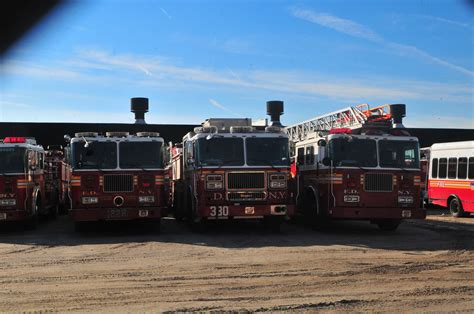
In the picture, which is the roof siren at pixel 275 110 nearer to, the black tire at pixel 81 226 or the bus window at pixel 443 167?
the bus window at pixel 443 167

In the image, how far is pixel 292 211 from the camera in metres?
13.3

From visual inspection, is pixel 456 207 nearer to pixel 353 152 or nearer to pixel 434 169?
pixel 434 169

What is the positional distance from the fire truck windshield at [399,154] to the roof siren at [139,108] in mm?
20431

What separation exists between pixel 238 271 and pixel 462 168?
516 inches

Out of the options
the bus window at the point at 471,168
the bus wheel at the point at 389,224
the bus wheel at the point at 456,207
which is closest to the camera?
the bus wheel at the point at 389,224

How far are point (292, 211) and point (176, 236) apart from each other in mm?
3019

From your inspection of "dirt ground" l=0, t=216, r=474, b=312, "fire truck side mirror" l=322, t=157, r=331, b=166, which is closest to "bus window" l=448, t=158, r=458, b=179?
"dirt ground" l=0, t=216, r=474, b=312

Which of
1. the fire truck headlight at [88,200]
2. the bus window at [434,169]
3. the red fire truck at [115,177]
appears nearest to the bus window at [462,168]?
the bus window at [434,169]

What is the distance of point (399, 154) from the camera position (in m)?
13.6

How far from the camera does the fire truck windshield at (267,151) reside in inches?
523

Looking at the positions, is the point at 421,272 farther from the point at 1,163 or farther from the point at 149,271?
the point at 1,163

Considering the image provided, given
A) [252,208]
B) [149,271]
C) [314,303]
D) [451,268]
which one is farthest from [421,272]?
[252,208]

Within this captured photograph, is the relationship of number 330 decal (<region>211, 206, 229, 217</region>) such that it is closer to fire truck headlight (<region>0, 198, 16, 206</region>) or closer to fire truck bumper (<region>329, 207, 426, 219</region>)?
fire truck bumper (<region>329, 207, 426, 219</region>)

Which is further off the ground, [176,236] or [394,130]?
[394,130]
